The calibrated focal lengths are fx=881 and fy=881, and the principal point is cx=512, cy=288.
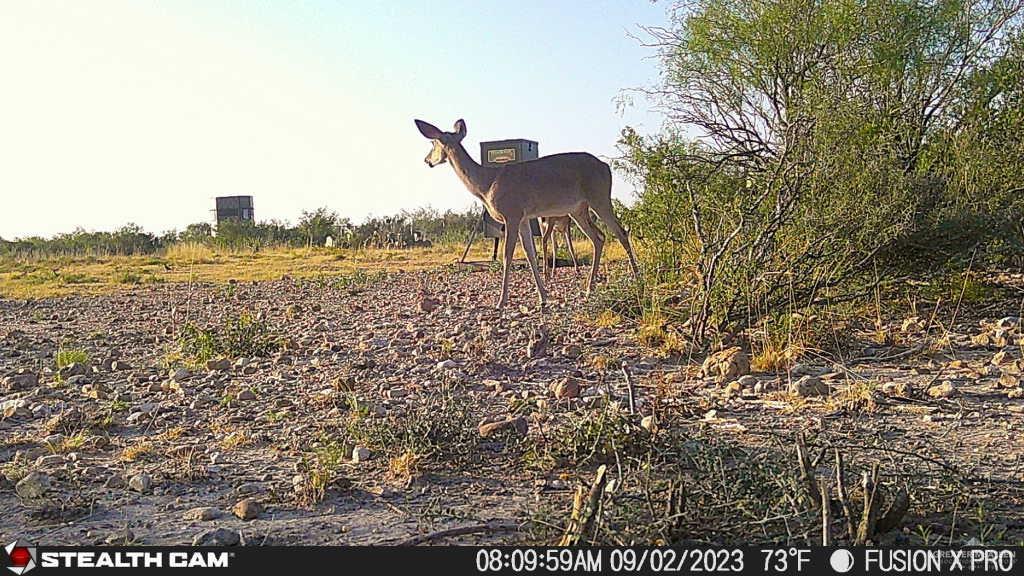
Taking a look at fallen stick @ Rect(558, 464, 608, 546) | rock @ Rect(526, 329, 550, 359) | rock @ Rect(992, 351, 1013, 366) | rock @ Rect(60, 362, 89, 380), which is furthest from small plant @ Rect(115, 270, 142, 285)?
fallen stick @ Rect(558, 464, 608, 546)

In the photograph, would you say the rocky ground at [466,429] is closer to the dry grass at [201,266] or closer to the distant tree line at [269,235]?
the dry grass at [201,266]

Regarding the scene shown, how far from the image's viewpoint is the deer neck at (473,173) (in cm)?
870

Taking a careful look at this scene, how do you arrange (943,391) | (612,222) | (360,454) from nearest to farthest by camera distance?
(360,454) → (943,391) → (612,222)

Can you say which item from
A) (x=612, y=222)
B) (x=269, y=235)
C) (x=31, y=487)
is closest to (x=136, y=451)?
(x=31, y=487)

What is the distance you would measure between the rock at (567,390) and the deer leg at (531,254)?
3015 millimetres

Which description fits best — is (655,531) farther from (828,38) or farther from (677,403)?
(828,38)

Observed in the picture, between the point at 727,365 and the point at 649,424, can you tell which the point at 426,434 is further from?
the point at 727,365

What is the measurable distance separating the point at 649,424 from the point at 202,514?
185 centimetres

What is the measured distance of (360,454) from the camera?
379cm

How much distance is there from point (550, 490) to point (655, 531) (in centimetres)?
77

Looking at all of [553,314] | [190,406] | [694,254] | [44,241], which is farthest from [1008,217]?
[44,241]

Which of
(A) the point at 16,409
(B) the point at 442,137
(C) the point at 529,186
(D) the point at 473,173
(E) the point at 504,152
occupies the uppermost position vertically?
(E) the point at 504,152

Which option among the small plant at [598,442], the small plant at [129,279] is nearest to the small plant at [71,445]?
the small plant at [598,442]

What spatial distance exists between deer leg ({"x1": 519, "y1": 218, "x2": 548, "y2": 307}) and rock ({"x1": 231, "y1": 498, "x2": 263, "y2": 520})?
4745 millimetres
